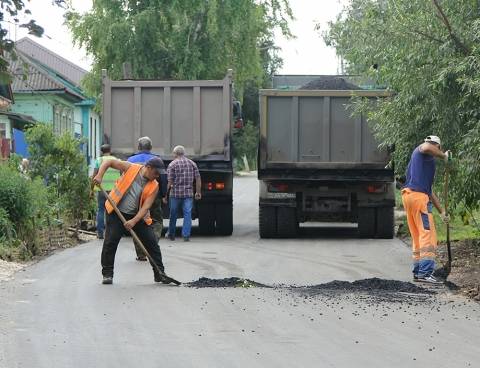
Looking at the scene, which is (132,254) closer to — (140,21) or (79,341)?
(79,341)

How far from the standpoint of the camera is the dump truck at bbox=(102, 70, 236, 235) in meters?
20.0

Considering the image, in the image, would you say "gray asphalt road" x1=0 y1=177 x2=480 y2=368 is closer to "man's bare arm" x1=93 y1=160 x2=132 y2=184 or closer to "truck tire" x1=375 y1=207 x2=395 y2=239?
"man's bare arm" x1=93 y1=160 x2=132 y2=184

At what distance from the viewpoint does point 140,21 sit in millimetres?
38969

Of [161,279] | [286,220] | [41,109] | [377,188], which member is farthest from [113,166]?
[41,109]

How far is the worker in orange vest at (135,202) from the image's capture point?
41.0 ft

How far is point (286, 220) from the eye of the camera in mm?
19828

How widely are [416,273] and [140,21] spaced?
90.4 ft

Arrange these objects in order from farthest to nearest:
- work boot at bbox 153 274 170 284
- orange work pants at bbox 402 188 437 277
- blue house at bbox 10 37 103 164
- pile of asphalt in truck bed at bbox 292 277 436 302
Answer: blue house at bbox 10 37 103 164, orange work pants at bbox 402 188 437 277, work boot at bbox 153 274 170 284, pile of asphalt in truck bed at bbox 292 277 436 302

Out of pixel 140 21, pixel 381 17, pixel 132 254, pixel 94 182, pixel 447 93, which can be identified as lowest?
pixel 132 254

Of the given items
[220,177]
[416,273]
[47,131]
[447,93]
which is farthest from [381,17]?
[47,131]

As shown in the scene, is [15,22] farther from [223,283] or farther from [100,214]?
[100,214]

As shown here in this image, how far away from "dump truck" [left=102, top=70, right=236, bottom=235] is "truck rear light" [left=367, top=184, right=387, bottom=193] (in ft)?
8.19

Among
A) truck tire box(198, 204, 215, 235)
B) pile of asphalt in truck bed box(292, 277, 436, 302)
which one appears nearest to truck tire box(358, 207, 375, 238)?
truck tire box(198, 204, 215, 235)

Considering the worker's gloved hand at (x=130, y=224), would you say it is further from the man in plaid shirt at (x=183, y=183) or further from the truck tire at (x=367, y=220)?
the truck tire at (x=367, y=220)
